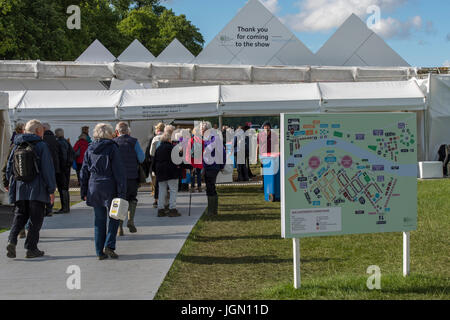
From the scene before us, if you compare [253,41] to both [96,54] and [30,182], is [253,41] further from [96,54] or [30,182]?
[30,182]

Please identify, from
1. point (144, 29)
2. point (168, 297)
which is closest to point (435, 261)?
point (168, 297)

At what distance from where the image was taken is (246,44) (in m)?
24.2

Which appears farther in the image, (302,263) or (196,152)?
(196,152)

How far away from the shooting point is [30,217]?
26.0 feet

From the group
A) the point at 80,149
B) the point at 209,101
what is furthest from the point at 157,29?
the point at 80,149

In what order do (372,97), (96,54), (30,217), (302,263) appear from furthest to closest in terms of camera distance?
(96,54) → (372,97) → (30,217) → (302,263)

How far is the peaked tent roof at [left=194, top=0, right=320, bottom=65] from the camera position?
78.5 ft

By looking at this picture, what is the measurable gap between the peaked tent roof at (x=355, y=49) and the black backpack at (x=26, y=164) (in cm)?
1886

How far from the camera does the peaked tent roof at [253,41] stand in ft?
78.5

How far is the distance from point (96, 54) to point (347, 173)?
23.3 metres

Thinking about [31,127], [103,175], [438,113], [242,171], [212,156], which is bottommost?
[242,171]

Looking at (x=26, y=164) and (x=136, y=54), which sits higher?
(x=136, y=54)

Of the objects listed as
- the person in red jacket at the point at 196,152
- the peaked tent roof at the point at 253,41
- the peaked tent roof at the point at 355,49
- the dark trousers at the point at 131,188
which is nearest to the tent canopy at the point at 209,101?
the peaked tent roof at the point at 253,41

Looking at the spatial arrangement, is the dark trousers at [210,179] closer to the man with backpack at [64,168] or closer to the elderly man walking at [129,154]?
the elderly man walking at [129,154]
